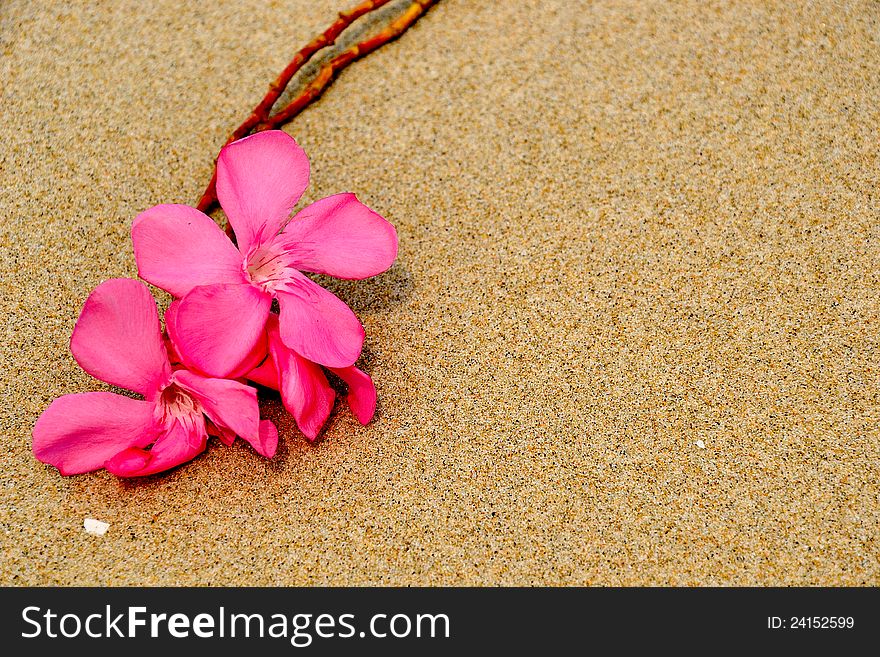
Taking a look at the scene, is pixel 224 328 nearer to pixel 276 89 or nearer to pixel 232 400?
pixel 232 400

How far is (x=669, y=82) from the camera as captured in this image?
3.62 feet

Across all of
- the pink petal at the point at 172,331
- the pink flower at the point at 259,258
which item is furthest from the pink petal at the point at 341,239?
the pink petal at the point at 172,331

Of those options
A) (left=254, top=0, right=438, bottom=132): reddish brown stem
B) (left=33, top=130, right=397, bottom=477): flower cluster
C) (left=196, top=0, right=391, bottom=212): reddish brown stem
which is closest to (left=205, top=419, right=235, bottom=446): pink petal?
(left=33, top=130, right=397, bottom=477): flower cluster

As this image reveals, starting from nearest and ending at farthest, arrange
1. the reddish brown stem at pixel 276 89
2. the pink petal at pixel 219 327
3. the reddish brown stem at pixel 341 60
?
1. the pink petal at pixel 219 327
2. the reddish brown stem at pixel 276 89
3. the reddish brown stem at pixel 341 60

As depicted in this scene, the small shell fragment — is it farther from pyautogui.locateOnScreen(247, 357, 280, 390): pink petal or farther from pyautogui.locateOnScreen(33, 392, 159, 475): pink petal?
pyautogui.locateOnScreen(247, 357, 280, 390): pink petal

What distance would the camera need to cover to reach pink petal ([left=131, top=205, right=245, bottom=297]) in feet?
2.39

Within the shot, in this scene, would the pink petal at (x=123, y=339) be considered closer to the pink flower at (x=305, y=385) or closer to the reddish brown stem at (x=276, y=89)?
the pink flower at (x=305, y=385)

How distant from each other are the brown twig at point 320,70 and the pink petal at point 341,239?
166mm

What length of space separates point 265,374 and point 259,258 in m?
0.10

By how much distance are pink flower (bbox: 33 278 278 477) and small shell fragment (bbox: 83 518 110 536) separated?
60 mm

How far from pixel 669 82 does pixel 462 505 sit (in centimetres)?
62

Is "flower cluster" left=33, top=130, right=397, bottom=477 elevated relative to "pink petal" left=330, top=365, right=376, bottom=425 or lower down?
elevated

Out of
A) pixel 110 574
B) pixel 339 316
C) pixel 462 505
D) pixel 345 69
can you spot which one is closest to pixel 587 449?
pixel 462 505

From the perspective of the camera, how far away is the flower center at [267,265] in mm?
765
